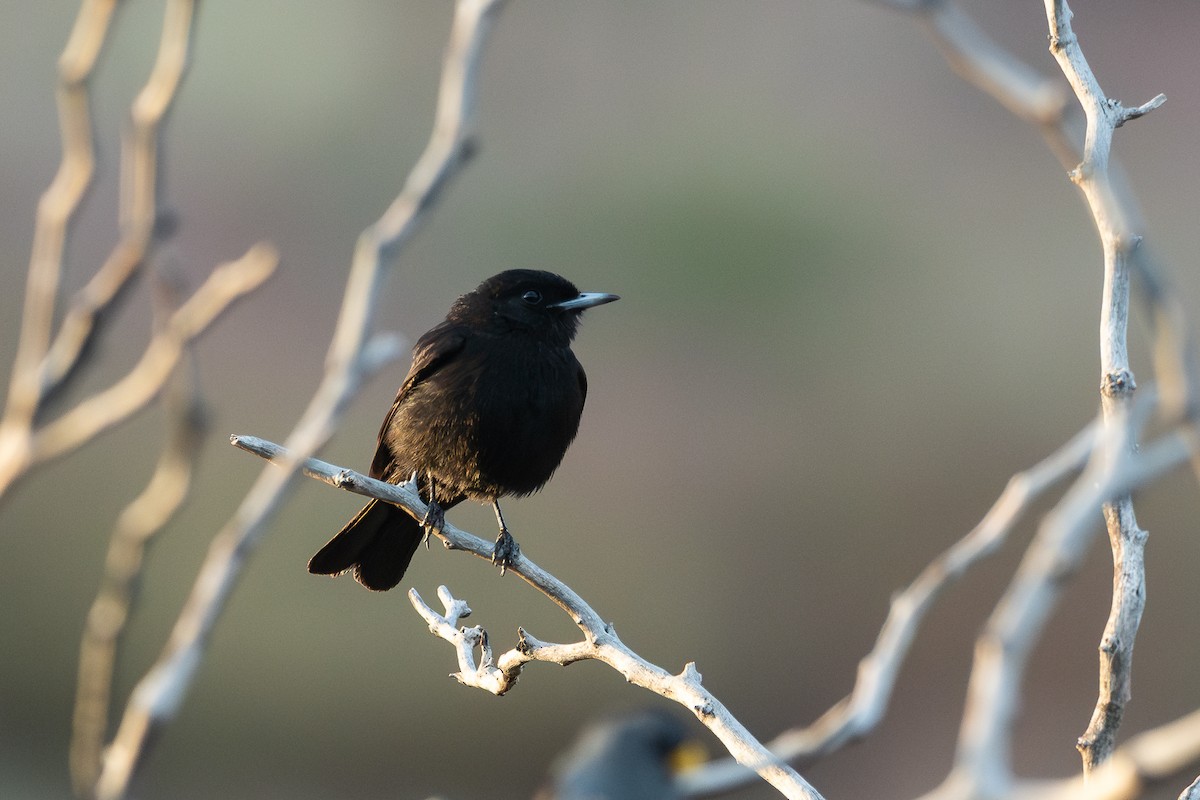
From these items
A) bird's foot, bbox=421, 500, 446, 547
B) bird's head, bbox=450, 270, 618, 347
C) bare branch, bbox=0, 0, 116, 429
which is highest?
bird's head, bbox=450, 270, 618, 347

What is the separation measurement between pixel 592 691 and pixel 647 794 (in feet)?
26.3

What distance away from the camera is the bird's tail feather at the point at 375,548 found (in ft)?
16.8

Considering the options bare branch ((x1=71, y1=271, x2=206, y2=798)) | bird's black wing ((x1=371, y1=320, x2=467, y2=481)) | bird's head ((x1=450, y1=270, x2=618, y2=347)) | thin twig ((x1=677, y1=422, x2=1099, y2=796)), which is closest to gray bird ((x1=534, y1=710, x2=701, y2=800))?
bird's black wing ((x1=371, y1=320, x2=467, y2=481))

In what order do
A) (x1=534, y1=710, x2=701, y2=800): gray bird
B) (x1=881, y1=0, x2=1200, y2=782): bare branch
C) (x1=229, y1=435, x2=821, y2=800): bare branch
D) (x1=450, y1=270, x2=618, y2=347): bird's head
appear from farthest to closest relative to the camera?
(x1=450, y1=270, x2=618, y2=347): bird's head → (x1=534, y1=710, x2=701, y2=800): gray bird → (x1=229, y1=435, x2=821, y2=800): bare branch → (x1=881, y1=0, x2=1200, y2=782): bare branch

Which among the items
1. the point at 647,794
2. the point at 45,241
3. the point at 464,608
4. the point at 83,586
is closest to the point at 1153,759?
the point at 45,241

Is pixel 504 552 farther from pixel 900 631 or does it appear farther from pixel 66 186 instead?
pixel 66 186

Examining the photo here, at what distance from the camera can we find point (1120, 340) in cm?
288

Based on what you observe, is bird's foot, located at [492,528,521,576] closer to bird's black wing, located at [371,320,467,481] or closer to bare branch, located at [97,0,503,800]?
bird's black wing, located at [371,320,467,481]

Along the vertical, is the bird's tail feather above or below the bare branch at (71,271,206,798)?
above

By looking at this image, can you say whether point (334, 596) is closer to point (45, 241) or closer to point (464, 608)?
point (464, 608)

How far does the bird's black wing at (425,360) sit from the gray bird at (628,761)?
121 cm

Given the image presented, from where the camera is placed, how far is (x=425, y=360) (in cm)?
509

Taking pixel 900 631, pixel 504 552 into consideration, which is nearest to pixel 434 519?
pixel 504 552

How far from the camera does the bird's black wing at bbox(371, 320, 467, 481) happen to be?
16.6 feet
